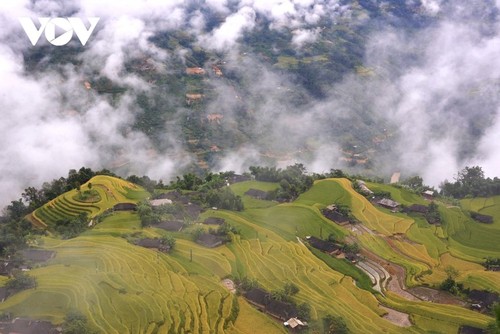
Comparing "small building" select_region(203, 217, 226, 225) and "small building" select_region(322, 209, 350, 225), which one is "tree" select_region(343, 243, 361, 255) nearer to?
"small building" select_region(322, 209, 350, 225)

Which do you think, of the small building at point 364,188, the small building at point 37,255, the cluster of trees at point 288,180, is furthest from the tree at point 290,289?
the small building at point 364,188

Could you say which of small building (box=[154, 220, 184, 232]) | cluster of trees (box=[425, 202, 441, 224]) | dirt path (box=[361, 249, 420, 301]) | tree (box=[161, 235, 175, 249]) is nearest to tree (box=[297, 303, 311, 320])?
dirt path (box=[361, 249, 420, 301])

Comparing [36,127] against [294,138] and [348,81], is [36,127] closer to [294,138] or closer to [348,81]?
[294,138]

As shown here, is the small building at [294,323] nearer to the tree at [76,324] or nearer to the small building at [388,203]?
the tree at [76,324]

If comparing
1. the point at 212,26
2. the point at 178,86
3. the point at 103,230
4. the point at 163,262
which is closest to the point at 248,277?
the point at 163,262

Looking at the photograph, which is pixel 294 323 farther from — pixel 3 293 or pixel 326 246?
pixel 3 293

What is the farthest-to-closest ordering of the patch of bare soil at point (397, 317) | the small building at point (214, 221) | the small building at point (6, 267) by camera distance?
the small building at point (214, 221) < the small building at point (6, 267) < the patch of bare soil at point (397, 317)
